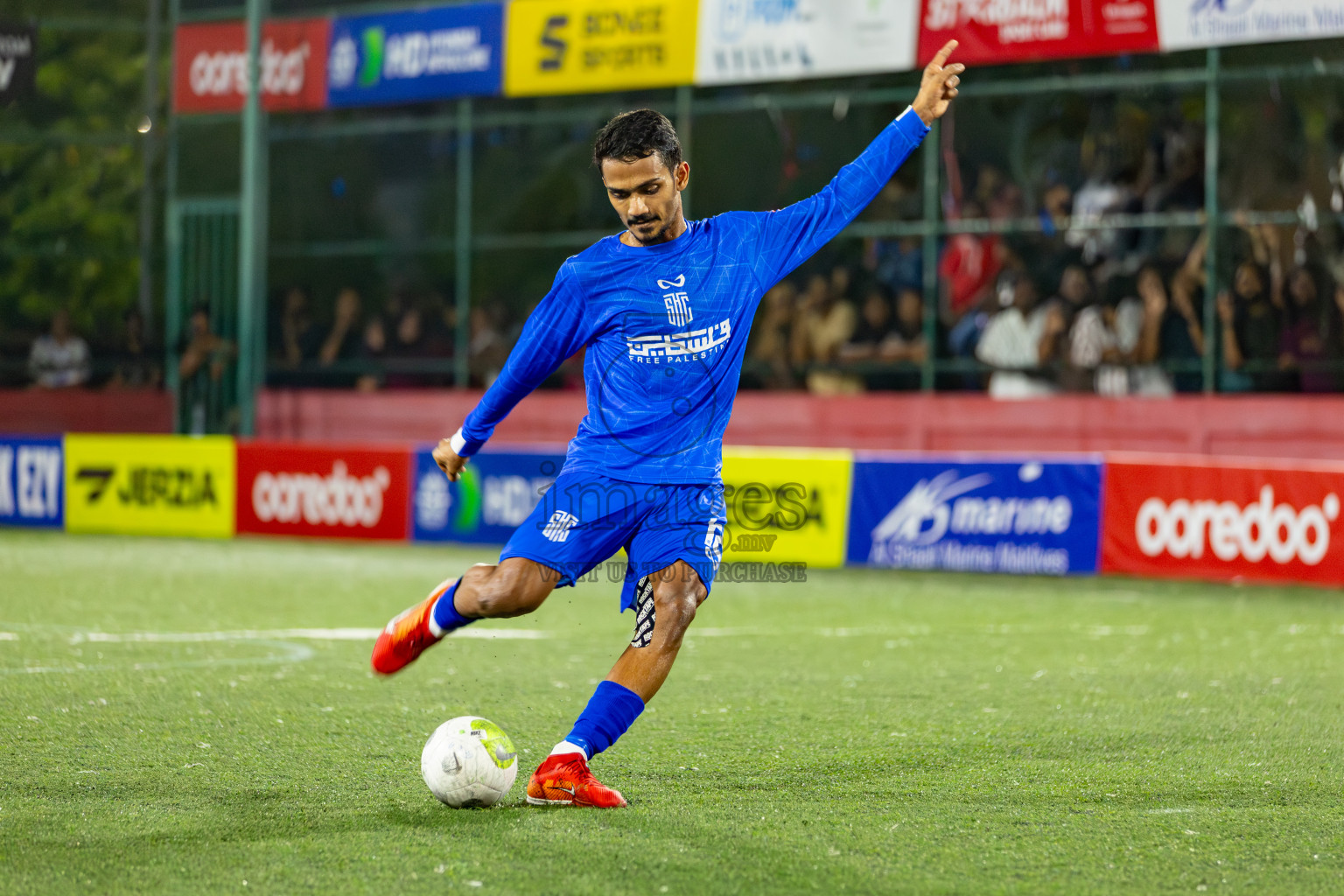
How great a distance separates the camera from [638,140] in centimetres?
524

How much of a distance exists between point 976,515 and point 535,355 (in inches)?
355

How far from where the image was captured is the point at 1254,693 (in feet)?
25.8

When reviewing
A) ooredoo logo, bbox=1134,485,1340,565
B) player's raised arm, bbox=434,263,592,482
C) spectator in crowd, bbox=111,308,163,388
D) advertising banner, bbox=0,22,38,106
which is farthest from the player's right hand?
advertising banner, bbox=0,22,38,106

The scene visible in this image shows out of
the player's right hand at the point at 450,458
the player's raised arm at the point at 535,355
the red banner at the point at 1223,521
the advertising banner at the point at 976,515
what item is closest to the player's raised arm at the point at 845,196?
the player's raised arm at the point at 535,355

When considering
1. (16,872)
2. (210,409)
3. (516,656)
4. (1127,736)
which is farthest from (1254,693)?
(210,409)

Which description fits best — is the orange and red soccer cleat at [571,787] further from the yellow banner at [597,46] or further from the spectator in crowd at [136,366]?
the spectator in crowd at [136,366]

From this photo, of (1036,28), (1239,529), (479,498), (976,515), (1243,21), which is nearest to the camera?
(1239,529)

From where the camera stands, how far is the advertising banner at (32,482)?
18078mm

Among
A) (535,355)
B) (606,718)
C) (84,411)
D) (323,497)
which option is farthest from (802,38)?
(606,718)

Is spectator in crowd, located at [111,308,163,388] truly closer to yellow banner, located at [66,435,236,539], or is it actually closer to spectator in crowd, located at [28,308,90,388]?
spectator in crowd, located at [28,308,90,388]

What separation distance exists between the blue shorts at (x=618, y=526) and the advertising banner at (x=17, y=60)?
19790mm

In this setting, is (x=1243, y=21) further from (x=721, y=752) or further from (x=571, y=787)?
(x=571, y=787)

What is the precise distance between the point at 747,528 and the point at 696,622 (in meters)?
3.84

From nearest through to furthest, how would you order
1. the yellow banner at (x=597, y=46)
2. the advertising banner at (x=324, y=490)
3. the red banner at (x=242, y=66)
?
the advertising banner at (x=324, y=490)
the yellow banner at (x=597, y=46)
the red banner at (x=242, y=66)
